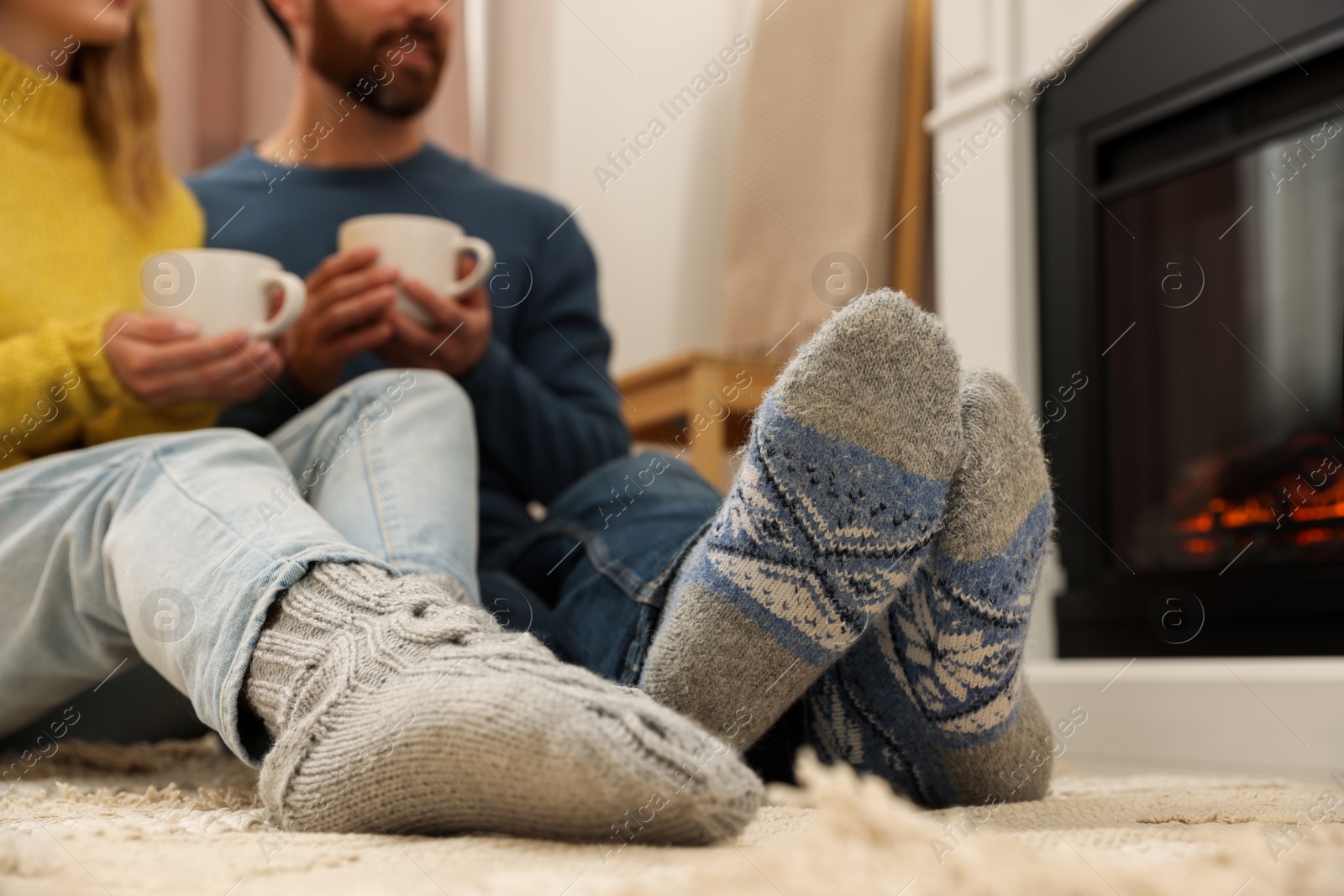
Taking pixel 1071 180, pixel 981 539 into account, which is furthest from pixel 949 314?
pixel 981 539

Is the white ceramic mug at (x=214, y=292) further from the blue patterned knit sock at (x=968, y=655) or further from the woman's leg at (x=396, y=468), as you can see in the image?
the blue patterned knit sock at (x=968, y=655)

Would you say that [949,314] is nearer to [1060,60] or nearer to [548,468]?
[1060,60]

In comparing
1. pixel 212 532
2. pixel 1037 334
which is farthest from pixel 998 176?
pixel 212 532

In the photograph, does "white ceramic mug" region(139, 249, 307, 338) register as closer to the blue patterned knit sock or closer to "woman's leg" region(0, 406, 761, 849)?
"woman's leg" region(0, 406, 761, 849)

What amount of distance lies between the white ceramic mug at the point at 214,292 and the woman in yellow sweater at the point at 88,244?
18 millimetres

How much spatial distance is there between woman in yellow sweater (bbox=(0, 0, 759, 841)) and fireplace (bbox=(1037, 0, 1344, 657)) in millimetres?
778

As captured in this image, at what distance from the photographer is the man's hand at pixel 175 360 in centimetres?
63

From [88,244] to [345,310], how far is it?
21cm

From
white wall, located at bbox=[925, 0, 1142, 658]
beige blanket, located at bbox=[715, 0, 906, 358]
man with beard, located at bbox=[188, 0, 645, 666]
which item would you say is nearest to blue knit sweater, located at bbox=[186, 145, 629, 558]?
man with beard, located at bbox=[188, 0, 645, 666]

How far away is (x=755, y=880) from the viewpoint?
0.26 m

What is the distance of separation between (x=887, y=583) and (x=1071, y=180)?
3.15ft

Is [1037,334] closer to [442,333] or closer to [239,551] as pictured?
[442,333]

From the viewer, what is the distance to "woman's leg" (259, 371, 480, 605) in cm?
55

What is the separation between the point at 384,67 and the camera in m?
0.99
